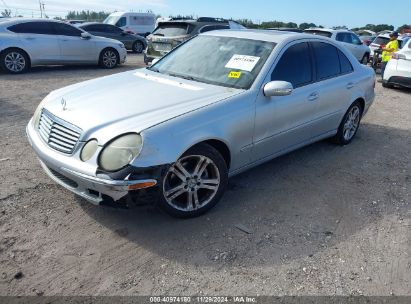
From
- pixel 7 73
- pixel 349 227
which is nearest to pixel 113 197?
pixel 349 227

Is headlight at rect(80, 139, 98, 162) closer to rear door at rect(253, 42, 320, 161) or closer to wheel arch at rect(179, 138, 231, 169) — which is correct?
wheel arch at rect(179, 138, 231, 169)

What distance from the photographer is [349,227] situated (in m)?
3.59

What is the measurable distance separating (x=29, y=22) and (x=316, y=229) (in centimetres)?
1023

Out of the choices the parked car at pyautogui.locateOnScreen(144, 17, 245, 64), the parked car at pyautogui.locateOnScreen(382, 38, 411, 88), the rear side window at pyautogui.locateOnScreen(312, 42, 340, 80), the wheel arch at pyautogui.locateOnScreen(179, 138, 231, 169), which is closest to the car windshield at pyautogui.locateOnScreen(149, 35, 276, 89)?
the wheel arch at pyautogui.locateOnScreen(179, 138, 231, 169)

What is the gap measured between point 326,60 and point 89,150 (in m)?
3.33

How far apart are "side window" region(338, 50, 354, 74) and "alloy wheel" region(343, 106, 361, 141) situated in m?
0.60

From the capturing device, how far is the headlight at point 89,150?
120 inches

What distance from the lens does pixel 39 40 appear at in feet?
35.0

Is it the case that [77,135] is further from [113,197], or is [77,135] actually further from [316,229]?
[316,229]

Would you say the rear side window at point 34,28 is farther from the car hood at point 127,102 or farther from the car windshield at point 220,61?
the car hood at point 127,102

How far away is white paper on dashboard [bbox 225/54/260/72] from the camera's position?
4.04m

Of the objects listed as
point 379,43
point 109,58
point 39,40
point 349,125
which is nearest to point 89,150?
point 349,125

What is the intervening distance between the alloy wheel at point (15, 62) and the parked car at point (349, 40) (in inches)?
379

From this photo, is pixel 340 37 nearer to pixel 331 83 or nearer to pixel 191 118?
pixel 331 83
